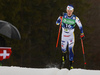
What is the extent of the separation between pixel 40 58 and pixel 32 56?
0.80 feet

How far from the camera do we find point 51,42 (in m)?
6.25

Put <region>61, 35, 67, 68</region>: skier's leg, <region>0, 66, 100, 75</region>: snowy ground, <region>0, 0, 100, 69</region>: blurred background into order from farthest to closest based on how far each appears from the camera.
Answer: <region>0, 0, 100, 69</region>: blurred background, <region>61, 35, 67, 68</region>: skier's leg, <region>0, 66, 100, 75</region>: snowy ground

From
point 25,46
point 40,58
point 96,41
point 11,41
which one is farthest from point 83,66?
point 11,41

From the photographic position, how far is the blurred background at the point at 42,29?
621 centimetres

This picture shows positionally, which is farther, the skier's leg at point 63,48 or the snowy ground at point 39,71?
the skier's leg at point 63,48

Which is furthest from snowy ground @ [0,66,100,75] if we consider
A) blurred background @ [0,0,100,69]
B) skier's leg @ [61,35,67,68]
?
blurred background @ [0,0,100,69]

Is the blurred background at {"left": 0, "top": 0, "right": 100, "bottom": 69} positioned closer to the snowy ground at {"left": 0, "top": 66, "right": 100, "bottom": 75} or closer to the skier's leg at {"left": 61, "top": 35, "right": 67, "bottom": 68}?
the skier's leg at {"left": 61, "top": 35, "right": 67, "bottom": 68}

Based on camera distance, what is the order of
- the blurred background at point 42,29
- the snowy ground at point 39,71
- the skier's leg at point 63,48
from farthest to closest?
the blurred background at point 42,29 < the skier's leg at point 63,48 < the snowy ground at point 39,71

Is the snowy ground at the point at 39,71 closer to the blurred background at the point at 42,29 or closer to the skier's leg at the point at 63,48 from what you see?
the skier's leg at the point at 63,48

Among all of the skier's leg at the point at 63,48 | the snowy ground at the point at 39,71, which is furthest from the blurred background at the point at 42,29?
the snowy ground at the point at 39,71

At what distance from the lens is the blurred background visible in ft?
20.4

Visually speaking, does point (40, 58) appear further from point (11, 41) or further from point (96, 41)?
point (96, 41)

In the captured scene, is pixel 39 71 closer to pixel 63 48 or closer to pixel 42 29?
pixel 63 48

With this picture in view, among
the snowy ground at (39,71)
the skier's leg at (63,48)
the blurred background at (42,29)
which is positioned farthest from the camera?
the blurred background at (42,29)
